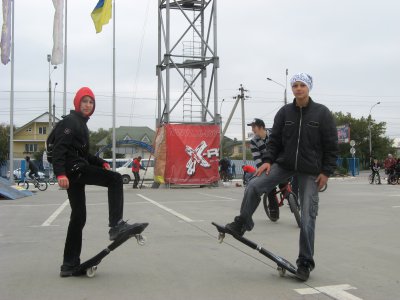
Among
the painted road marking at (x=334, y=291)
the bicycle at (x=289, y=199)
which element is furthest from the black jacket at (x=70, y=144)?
the bicycle at (x=289, y=199)

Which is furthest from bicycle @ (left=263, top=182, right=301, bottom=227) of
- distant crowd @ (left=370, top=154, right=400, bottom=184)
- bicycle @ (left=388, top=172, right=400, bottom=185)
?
bicycle @ (left=388, top=172, right=400, bottom=185)

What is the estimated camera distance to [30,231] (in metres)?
8.12

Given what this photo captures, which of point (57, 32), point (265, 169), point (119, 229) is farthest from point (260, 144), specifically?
point (57, 32)

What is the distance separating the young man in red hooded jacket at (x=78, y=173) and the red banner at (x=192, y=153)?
18.4 meters

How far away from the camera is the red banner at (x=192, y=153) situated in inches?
915

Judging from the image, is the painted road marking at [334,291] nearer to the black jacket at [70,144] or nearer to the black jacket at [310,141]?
the black jacket at [310,141]

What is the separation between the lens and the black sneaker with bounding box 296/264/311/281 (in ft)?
14.5

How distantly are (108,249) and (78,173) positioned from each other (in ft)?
2.59

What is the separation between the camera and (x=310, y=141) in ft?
14.8

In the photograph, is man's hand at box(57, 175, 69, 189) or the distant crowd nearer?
man's hand at box(57, 175, 69, 189)

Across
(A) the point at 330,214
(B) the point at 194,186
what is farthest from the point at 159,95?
(A) the point at 330,214

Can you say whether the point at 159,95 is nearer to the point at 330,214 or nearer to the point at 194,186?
the point at 194,186

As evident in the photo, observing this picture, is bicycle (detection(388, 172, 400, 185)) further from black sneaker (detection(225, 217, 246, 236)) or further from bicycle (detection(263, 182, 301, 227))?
black sneaker (detection(225, 217, 246, 236))

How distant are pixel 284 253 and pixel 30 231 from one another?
14.9ft
